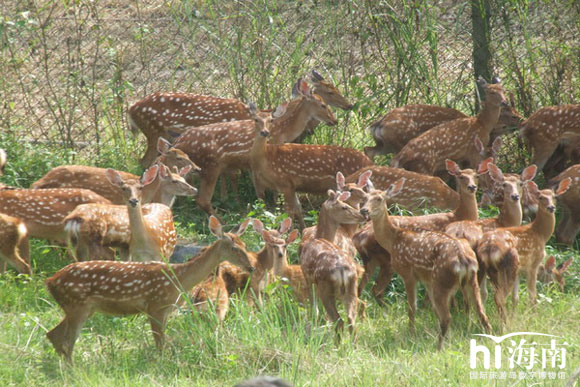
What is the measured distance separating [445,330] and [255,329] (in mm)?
1310

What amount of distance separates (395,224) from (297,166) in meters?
1.63

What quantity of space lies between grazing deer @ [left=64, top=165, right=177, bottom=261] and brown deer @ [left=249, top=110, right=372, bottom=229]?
1.43m

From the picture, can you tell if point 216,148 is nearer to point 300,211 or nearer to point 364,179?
point 300,211

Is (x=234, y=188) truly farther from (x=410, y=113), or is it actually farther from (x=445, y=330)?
(x=445, y=330)

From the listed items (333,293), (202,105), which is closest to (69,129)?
(202,105)

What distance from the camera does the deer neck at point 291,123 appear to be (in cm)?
1029

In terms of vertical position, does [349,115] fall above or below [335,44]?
below

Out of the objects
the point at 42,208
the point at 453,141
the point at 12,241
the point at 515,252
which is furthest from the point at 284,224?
the point at 453,141

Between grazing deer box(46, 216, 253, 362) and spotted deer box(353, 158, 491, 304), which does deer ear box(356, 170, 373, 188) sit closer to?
spotted deer box(353, 158, 491, 304)

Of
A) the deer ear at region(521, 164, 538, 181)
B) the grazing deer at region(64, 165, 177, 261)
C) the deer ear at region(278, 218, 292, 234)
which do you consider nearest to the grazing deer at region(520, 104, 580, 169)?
the deer ear at region(521, 164, 538, 181)

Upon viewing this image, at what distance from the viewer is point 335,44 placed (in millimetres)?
10492

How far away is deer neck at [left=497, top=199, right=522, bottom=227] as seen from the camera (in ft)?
26.9

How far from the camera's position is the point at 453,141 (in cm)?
967

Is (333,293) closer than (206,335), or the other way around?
(206,335)
